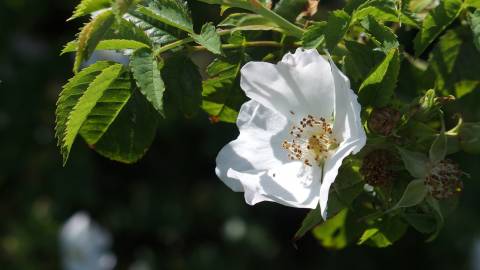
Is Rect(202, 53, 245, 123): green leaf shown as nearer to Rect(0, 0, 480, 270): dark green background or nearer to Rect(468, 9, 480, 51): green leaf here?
Rect(468, 9, 480, 51): green leaf

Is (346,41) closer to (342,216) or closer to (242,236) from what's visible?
(342,216)

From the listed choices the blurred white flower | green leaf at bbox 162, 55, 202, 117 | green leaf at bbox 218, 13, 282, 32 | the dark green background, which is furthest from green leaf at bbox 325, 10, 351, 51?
the blurred white flower

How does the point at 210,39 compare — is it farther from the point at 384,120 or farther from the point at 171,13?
the point at 384,120

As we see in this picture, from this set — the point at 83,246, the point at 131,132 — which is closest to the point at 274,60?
the point at 131,132

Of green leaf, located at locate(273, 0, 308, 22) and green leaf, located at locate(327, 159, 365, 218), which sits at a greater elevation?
green leaf, located at locate(273, 0, 308, 22)

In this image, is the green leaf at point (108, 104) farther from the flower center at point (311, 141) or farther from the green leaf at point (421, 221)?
the green leaf at point (421, 221)

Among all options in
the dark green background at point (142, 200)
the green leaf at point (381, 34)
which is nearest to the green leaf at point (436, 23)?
the green leaf at point (381, 34)

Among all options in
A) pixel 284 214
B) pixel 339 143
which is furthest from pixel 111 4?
pixel 284 214
